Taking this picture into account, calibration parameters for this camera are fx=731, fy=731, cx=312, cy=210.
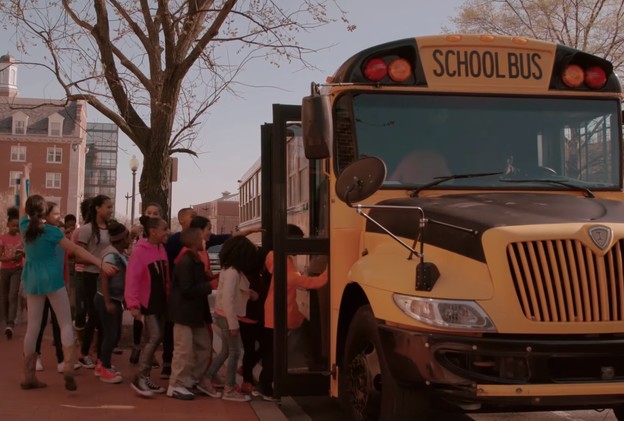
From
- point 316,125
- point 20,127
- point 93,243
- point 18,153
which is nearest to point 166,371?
point 93,243

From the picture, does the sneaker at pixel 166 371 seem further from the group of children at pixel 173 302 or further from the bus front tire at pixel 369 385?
the bus front tire at pixel 369 385

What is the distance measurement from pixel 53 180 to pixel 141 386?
73.1 metres

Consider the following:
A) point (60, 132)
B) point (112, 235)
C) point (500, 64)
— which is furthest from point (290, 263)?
point (60, 132)

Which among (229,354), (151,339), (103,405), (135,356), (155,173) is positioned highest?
(155,173)

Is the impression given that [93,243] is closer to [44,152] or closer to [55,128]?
[44,152]

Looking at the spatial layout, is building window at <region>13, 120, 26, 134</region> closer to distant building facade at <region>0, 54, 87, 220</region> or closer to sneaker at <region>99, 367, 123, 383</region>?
distant building facade at <region>0, 54, 87, 220</region>

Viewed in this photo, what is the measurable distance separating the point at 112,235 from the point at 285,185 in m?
2.68

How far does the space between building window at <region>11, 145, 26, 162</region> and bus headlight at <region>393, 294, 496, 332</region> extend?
76.3 m

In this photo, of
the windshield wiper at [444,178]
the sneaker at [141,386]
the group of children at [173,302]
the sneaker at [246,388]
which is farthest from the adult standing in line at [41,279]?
the windshield wiper at [444,178]

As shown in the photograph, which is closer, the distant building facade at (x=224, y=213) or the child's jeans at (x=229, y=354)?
the child's jeans at (x=229, y=354)

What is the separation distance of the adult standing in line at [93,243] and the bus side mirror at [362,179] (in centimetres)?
398

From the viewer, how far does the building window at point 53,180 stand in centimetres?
7494

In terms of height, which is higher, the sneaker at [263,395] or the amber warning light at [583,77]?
the amber warning light at [583,77]

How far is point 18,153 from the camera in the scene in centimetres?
7412
